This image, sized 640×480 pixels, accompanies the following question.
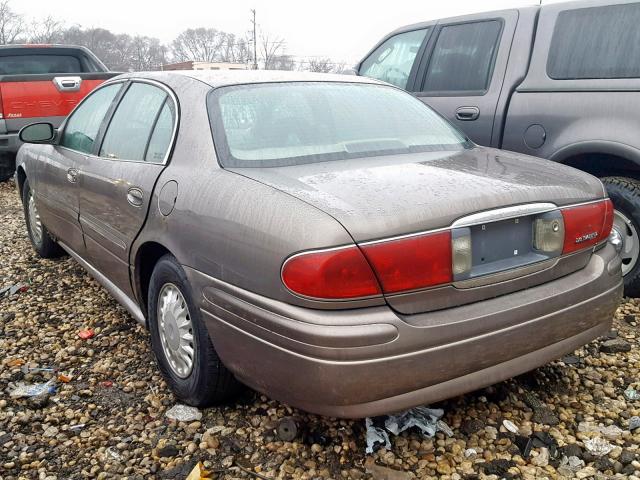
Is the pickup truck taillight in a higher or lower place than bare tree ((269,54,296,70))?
higher

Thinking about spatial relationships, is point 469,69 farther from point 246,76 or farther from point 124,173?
point 124,173

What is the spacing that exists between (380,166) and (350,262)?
0.68 m

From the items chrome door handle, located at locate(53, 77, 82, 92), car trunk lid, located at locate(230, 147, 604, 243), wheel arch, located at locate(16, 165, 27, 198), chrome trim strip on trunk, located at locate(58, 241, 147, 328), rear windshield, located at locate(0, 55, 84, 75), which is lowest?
chrome trim strip on trunk, located at locate(58, 241, 147, 328)

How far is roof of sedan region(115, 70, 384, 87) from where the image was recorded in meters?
2.93

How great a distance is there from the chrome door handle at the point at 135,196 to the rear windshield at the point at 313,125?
51cm

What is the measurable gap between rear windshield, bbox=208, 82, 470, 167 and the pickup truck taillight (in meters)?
0.70

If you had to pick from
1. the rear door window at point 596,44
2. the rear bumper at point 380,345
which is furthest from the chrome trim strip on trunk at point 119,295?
the rear door window at point 596,44

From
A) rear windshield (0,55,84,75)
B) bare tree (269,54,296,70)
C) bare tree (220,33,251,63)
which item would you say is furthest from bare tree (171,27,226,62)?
rear windshield (0,55,84,75)

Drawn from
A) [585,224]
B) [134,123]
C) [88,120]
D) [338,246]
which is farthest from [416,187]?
[88,120]

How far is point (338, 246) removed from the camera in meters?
1.89

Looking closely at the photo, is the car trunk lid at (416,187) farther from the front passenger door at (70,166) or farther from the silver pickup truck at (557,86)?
the front passenger door at (70,166)

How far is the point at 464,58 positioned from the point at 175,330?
325 centimetres

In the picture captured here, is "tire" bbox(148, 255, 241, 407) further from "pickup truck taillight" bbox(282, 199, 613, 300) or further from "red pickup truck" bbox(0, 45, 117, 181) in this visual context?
"red pickup truck" bbox(0, 45, 117, 181)

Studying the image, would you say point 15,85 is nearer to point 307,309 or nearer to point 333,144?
point 333,144
